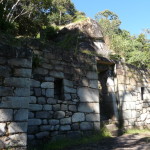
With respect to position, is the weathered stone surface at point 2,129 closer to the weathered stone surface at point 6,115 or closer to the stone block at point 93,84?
the weathered stone surface at point 6,115

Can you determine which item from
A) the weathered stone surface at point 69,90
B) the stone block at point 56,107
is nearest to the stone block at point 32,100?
the stone block at point 56,107

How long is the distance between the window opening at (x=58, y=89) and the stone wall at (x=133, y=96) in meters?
2.39

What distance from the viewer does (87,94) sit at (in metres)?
→ 5.66

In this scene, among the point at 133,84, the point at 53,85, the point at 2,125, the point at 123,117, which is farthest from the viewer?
the point at 133,84

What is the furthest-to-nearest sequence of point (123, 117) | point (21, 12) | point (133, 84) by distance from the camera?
point (21, 12), point (133, 84), point (123, 117)

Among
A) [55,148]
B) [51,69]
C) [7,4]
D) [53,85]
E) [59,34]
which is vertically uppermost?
[7,4]

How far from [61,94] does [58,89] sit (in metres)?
0.17

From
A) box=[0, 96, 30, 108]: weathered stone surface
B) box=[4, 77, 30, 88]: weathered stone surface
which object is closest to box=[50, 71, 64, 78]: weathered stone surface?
box=[4, 77, 30, 88]: weathered stone surface

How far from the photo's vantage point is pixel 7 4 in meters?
13.8

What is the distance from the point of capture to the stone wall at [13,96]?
→ 338 cm

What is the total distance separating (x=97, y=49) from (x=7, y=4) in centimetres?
693

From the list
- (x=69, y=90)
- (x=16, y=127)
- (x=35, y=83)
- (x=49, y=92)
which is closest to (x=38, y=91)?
(x=35, y=83)

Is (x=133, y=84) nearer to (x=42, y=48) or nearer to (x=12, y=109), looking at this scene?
(x=42, y=48)

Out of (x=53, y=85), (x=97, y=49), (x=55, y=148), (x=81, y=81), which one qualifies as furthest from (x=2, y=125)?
(x=97, y=49)
